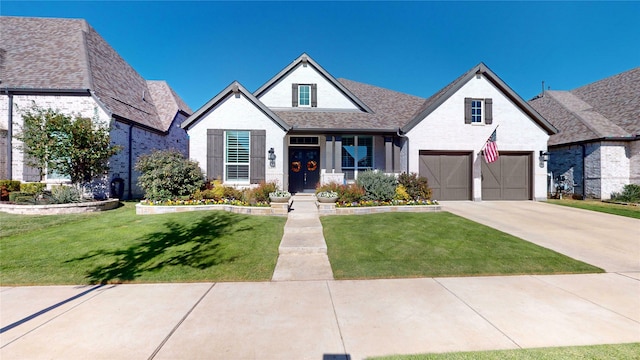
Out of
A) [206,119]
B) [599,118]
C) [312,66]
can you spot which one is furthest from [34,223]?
[599,118]

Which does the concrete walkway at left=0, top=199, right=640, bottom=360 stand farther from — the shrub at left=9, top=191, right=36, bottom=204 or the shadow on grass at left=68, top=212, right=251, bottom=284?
the shrub at left=9, top=191, right=36, bottom=204

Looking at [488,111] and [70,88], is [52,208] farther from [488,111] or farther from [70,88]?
[488,111]

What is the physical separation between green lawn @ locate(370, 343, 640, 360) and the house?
10558mm

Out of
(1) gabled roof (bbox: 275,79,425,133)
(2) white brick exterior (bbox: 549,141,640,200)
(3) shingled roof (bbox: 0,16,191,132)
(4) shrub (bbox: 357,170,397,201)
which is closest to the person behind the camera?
(4) shrub (bbox: 357,170,397,201)

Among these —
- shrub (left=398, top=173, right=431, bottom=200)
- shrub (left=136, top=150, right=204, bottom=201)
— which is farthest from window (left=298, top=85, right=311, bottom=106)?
shrub (left=398, top=173, right=431, bottom=200)

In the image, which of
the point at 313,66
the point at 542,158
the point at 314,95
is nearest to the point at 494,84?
the point at 542,158

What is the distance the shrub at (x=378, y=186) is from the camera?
10.5 meters

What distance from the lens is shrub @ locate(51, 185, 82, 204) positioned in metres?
10.1

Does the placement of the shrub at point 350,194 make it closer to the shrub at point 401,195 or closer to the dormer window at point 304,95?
the shrub at point 401,195

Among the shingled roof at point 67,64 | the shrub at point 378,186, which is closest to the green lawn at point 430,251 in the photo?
the shrub at point 378,186

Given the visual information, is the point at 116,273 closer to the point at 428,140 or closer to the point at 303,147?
the point at 303,147

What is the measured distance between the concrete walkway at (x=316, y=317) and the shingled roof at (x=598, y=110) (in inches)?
582

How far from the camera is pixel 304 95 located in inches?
587

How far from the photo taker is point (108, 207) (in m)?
10.8
